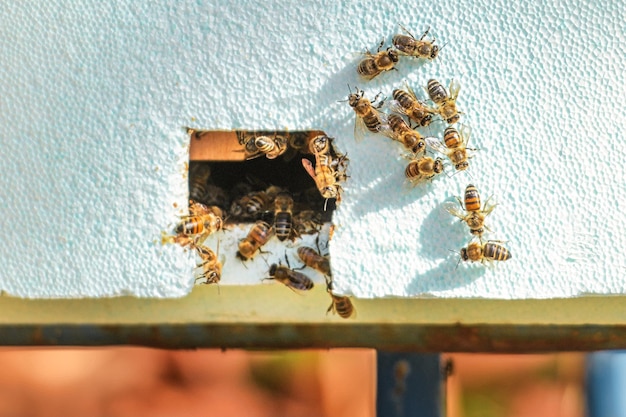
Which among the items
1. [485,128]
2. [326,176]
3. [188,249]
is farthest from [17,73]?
[485,128]

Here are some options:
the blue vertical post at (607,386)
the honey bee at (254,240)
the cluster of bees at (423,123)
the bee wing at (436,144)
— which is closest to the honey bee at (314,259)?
the honey bee at (254,240)

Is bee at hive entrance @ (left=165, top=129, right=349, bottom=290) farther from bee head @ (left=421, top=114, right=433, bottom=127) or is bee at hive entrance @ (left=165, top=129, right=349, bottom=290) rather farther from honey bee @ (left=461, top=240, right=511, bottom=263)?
honey bee @ (left=461, top=240, right=511, bottom=263)

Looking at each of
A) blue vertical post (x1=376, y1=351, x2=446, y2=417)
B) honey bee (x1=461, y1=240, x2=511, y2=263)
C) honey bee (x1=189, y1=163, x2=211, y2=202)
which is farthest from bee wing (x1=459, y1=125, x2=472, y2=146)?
honey bee (x1=189, y1=163, x2=211, y2=202)

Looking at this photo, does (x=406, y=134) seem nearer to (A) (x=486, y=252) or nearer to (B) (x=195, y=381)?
(A) (x=486, y=252)

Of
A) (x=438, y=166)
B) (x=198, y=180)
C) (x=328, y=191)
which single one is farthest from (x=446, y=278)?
(x=198, y=180)

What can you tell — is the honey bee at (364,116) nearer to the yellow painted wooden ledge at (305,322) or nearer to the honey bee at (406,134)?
the honey bee at (406,134)

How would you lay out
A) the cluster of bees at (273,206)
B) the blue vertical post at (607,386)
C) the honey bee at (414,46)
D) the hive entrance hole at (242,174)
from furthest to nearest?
the blue vertical post at (607,386) < the hive entrance hole at (242,174) < the cluster of bees at (273,206) < the honey bee at (414,46)
